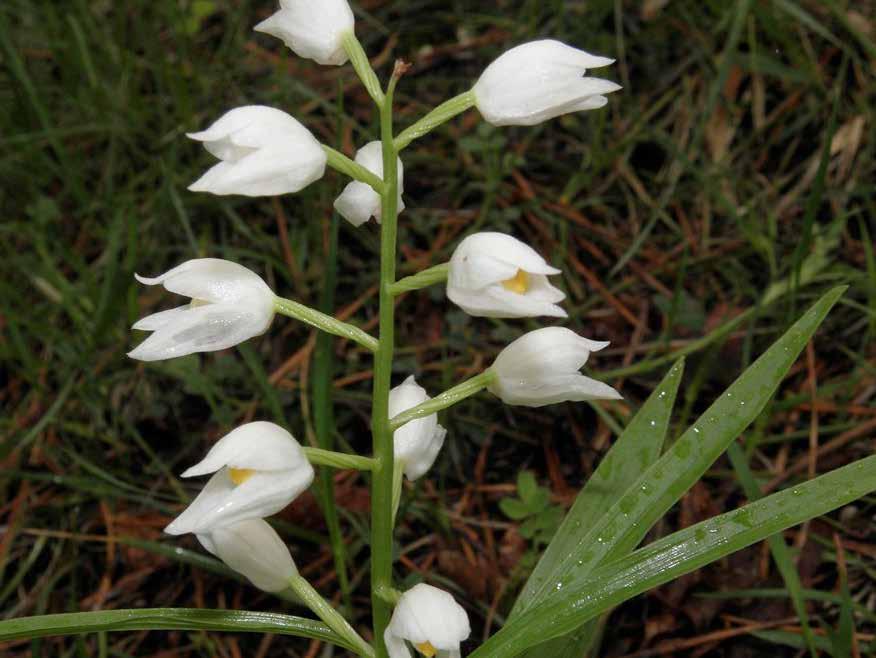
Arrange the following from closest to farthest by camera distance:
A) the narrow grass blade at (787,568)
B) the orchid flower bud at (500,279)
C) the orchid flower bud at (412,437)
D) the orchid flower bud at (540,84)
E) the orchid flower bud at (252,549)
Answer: the orchid flower bud at (500,279)
the orchid flower bud at (540,84)
the orchid flower bud at (252,549)
the orchid flower bud at (412,437)
the narrow grass blade at (787,568)

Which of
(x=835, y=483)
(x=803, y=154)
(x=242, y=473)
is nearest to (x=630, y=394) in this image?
(x=803, y=154)

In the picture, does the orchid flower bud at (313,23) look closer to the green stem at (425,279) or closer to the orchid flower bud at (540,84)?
the orchid flower bud at (540,84)

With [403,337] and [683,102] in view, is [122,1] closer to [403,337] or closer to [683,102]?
[403,337]

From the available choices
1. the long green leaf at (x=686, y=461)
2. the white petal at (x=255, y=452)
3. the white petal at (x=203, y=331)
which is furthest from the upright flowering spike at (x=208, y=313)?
the long green leaf at (x=686, y=461)

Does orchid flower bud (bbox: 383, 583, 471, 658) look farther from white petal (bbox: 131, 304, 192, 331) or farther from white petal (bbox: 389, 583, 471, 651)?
white petal (bbox: 131, 304, 192, 331)

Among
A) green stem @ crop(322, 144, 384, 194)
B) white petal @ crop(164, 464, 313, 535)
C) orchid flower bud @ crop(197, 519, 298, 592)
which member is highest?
green stem @ crop(322, 144, 384, 194)

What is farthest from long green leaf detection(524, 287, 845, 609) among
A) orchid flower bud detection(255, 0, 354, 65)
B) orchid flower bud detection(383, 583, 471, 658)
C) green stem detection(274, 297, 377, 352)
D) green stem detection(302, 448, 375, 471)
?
orchid flower bud detection(255, 0, 354, 65)
